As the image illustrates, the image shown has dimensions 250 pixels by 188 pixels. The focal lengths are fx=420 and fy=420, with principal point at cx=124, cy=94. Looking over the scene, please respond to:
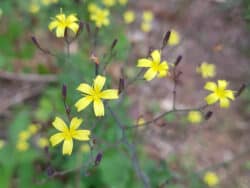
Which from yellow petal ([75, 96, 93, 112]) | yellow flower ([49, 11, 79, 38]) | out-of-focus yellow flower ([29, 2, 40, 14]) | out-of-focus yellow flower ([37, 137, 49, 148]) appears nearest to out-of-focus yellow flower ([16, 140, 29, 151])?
out-of-focus yellow flower ([37, 137, 49, 148])

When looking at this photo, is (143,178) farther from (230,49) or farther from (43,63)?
(230,49)

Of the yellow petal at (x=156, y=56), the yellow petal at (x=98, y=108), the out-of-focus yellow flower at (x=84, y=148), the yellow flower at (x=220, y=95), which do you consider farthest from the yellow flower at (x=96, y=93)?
the out-of-focus yellow flower at (x=84, y=148)

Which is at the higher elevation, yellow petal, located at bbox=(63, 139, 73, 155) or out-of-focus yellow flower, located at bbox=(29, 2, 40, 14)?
out-of-focus yellow flower, located at bbox=(29, 2, 40, 14)

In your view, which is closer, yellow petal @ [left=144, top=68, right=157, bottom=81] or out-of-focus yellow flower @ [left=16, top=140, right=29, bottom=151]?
yellow petal @ [left=144, top=68, right=157, bottom=81]

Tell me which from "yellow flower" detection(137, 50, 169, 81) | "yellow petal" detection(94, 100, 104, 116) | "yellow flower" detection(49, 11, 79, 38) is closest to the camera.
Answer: "yellow petal" detection(94, 100, 104, 116)

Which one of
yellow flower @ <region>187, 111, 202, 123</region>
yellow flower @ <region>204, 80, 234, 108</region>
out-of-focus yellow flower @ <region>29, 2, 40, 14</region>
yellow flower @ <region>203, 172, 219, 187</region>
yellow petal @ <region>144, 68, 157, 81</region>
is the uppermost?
out-of-focus yellow flower @ <region>29, 2, 40, 14</region>

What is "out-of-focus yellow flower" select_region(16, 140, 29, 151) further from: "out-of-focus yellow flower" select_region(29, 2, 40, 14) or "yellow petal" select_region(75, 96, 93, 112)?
"yellow petal" select_region(75, 96, 93, 112)

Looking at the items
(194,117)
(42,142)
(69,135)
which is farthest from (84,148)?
(69,135)

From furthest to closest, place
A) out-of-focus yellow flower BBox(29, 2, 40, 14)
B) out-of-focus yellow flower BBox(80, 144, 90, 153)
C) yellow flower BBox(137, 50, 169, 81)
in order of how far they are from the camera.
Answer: out-of-focus yellow flower BBox(29, 2, 40, 14) → out-of-focus yellow flower BBox(80, 144, 90, 153) → yellow flower BBox(137, 50, 169, 81)

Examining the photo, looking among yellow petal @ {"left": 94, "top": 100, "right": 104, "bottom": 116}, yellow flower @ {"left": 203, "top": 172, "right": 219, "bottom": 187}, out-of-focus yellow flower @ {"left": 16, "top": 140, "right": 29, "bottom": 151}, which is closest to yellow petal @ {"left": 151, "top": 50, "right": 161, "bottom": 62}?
yellow petal @ {"left": 94, "top": 100, "right": 104, "bottom": 116}

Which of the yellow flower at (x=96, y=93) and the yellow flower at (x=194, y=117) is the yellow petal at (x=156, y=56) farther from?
the yellow flower at (x=194, y=117)

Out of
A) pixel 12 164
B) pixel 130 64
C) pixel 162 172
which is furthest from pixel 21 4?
pixel 162 172

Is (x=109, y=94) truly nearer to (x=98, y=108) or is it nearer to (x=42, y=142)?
(x=98, y=108)
